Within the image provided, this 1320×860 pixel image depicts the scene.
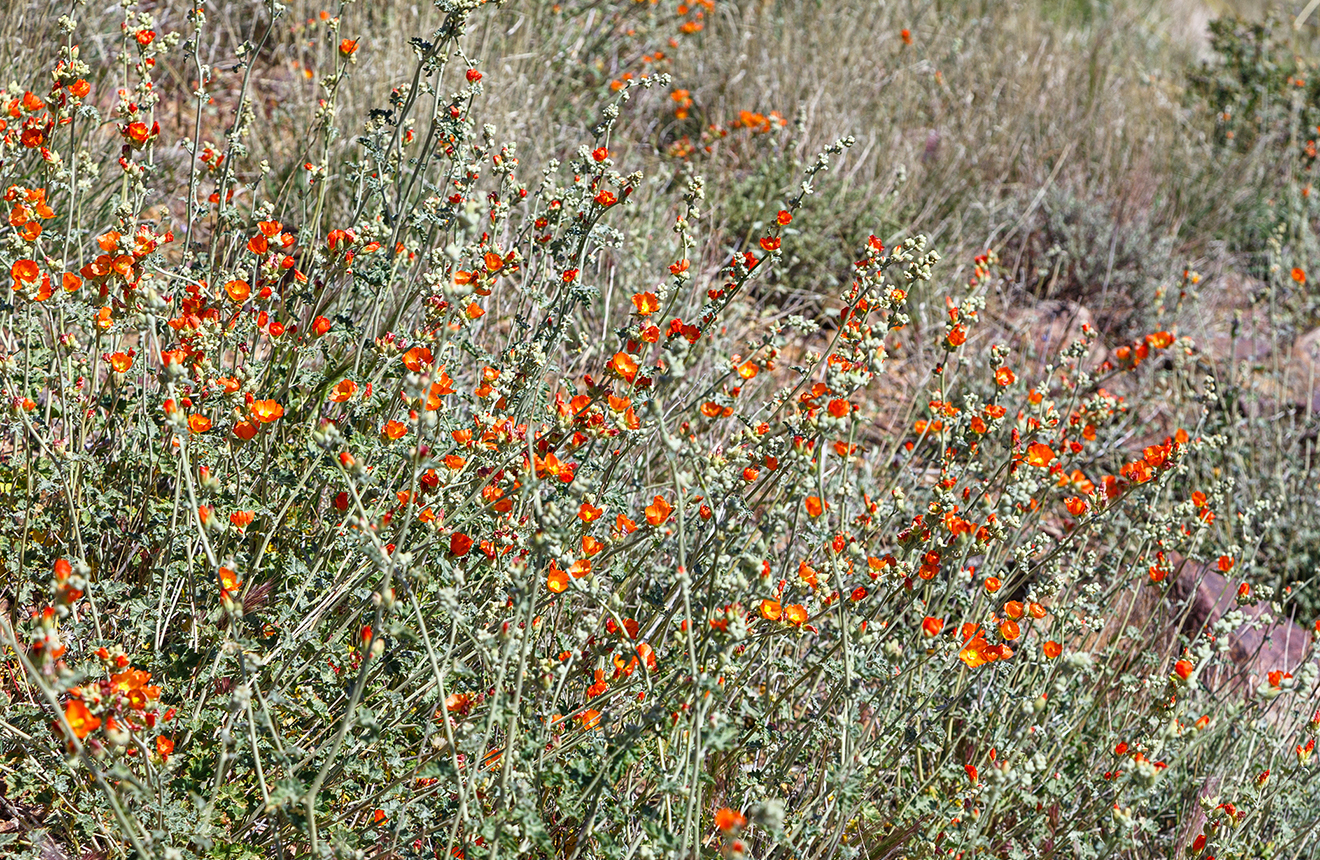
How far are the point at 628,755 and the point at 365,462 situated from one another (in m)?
0.92

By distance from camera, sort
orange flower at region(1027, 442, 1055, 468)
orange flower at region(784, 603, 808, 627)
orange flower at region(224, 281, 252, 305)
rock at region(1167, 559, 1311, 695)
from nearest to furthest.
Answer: orange flower at region(784, 603, 808, 627)
orange flower at region(224, 281, 252, 305)
orange flower at region(1027, 442, 1055, 468)
rock at region(1167, 559, 1311, 695)

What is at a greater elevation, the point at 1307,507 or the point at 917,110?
the point at 917,110

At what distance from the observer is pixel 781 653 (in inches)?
101

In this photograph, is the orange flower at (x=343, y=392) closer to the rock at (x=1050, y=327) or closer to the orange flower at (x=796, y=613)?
the orange flower at (x=796, y=613)

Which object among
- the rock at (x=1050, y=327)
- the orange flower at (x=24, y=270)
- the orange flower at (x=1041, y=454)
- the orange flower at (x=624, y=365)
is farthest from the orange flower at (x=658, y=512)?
the rock at (x=1050, y=327)

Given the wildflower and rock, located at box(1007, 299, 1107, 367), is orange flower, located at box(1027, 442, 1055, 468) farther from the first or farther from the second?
rock, located at box(1007, 299, 1107, 367)

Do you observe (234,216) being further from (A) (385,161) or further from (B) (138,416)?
(B) (138,416)

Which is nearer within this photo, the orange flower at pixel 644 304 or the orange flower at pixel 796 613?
the orange flower at pixel 796 613

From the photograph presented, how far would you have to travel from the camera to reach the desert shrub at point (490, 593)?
5.80 ft

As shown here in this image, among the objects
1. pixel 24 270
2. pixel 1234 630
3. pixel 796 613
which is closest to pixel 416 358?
pixel 24 270

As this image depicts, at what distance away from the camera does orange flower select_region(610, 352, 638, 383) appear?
6.86ft

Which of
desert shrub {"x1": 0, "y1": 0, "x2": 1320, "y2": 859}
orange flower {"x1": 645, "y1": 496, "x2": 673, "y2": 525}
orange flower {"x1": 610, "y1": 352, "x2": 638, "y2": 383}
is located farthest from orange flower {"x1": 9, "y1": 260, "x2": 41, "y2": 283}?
orange flower {"x1": 645, "y1": 496, "x2": 673, "y2": 525}

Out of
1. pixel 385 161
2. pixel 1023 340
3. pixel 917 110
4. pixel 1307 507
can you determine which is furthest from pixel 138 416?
pixel 917 110

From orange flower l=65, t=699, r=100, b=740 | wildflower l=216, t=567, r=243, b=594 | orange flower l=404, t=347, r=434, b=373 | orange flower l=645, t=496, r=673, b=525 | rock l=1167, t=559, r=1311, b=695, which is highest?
orange flower l=404, t=347, r=434, b=373
